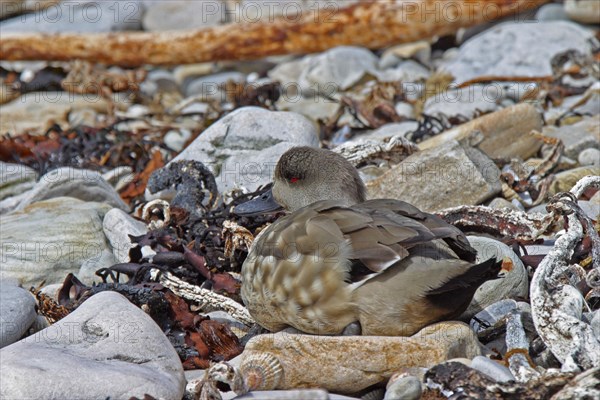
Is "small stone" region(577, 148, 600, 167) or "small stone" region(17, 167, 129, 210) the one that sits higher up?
"small stone" region(577, 148, 600, 167)

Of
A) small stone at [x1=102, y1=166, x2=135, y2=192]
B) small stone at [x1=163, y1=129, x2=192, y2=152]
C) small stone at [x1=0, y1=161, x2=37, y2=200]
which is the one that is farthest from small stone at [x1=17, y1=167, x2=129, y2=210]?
A: small stone at [x1=163, y1=129, x2=192, y2=152]

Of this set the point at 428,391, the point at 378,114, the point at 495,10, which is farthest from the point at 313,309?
the point at 495,10

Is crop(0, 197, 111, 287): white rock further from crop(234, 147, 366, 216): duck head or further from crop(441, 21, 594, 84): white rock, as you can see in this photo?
crop(441, 21, 594, 84): white rock

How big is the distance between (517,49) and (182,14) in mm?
4924

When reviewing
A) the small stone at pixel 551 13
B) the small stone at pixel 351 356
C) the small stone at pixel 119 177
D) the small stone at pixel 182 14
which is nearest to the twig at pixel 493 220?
the small stone at pixel 351 356

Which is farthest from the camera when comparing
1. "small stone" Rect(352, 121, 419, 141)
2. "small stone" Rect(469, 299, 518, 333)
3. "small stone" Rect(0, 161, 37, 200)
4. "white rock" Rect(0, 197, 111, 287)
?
"small stone" Rect(352, 121, 419, 141)

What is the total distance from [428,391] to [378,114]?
486 cm

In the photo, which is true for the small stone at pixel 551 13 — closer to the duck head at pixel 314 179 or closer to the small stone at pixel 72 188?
the small stone at pixel 72 188

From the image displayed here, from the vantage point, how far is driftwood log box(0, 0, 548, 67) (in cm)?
1018

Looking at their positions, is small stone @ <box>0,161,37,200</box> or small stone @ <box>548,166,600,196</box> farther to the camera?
small stone @ <box>0,161,37,200</box>

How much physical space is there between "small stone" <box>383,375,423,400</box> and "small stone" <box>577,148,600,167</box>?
130 inches

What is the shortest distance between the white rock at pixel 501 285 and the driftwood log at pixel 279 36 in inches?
242

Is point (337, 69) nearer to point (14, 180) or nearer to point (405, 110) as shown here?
point (405, 110)

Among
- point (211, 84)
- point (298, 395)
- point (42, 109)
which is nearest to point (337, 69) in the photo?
point (211, 84)
